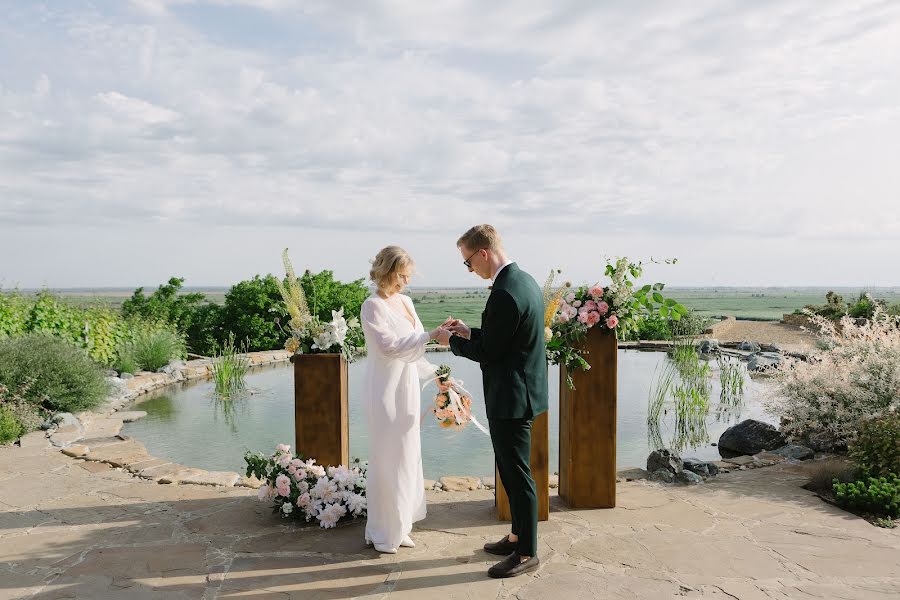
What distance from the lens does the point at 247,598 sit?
3.34 metres

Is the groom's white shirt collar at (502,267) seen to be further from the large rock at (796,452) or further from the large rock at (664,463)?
the large rock at (796,452)

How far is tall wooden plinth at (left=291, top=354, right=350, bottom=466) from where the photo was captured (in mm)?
4500

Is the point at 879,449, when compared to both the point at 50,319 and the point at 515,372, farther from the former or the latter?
the point at 50,319

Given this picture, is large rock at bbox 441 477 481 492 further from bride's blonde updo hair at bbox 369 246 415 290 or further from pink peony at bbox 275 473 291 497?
bride's blonde updo hair at bbox 369 246 415 290

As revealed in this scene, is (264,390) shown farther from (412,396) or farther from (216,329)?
(412,396)

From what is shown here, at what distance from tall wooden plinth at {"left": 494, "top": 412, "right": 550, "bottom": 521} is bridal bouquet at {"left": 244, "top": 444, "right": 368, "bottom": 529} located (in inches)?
35.1

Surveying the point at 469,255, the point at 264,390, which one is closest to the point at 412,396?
the point at 469,255

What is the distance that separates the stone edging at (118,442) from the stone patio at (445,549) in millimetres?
272

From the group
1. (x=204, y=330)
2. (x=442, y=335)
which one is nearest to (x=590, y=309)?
(x=442, y=335)

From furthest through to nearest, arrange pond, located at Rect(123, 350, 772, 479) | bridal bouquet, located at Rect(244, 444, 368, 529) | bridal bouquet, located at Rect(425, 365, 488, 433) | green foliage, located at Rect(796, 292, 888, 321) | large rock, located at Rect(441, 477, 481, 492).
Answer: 1. green foliage, located at Rect(796, 292, 888, 321)
2. pond, located at Rect(123, 350, 772, 479)
3. large rock, located at Rect(441, 477, 481, 492)
4. bridal bouquet, located at Rect(244, 444, 368, 529)
5. bridal bouquet, located at Rect(425, 365, 488, 433)

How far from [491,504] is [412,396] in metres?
1.31

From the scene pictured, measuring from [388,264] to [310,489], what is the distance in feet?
5.23

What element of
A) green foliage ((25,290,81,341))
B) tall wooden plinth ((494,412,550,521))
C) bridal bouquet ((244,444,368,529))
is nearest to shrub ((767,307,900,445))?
tall wooden plinth ((494,412,550,521))

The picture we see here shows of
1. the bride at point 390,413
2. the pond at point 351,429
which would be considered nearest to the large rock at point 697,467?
the pond at point 351,429
